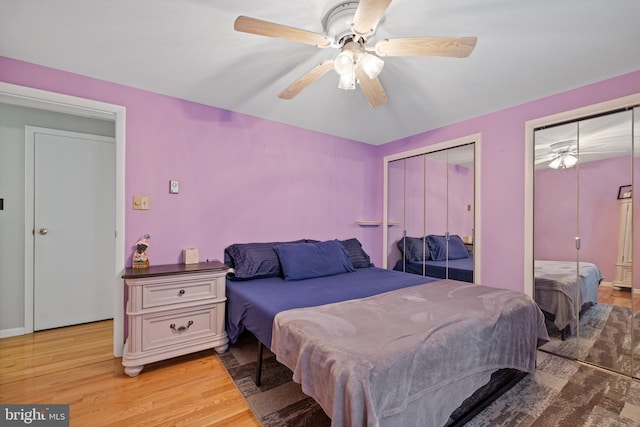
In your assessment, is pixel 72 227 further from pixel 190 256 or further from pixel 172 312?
pixel 172 312

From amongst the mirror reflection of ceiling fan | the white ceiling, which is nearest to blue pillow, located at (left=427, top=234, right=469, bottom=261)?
the mirror reflection of ceiling fan

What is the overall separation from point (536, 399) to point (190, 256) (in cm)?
287

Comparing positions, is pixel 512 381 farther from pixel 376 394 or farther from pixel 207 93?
pixel 207 93

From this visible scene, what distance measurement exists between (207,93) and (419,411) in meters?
2.83

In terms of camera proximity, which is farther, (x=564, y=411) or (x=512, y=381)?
(x=512, y=381)

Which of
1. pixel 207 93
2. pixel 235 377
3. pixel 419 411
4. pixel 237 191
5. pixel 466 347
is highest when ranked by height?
pixel 207 93

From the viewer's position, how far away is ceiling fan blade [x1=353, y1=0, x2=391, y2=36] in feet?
3.95

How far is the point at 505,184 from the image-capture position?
8.82 feet

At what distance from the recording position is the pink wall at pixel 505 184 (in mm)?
2562

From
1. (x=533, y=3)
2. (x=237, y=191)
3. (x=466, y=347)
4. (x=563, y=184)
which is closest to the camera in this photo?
(x=466, y=347)

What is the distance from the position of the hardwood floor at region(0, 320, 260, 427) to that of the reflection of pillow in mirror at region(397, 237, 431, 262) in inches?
103

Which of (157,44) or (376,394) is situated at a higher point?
(157,44)

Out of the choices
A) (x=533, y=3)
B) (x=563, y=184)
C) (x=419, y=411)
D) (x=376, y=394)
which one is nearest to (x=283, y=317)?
(x=376, y=394)

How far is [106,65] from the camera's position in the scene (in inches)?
82.0
